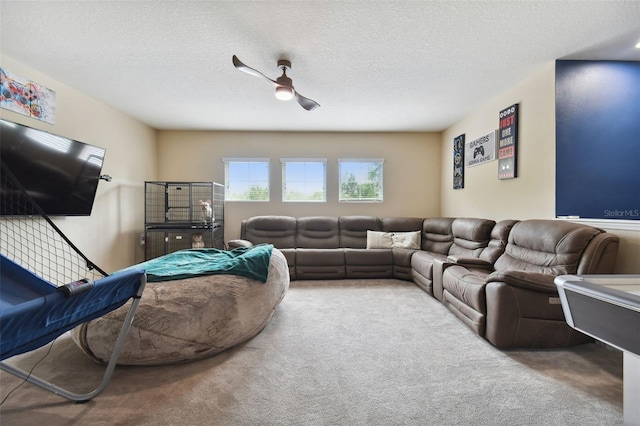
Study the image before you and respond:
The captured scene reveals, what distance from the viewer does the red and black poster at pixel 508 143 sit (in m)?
3.08

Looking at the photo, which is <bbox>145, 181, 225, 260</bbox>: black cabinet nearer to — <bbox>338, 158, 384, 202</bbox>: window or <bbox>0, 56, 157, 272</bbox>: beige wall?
<bbox>0, 56, 157, 272</bbox>: beige wall

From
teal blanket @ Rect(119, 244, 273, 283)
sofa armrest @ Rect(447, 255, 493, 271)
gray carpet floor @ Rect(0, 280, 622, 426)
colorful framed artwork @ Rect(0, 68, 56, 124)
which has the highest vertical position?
colorful framed artwork @ Rect(0, 68, 56, 124)

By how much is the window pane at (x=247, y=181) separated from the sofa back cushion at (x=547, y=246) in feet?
12.8

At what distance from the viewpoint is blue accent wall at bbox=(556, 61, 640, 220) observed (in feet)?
8.29

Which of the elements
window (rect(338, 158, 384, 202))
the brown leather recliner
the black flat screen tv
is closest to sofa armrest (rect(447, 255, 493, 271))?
the brown leather recliner

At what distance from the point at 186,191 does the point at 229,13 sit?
140 inches

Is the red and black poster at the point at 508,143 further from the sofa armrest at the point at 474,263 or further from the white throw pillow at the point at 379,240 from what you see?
the white throw pillow at the point at 379,240

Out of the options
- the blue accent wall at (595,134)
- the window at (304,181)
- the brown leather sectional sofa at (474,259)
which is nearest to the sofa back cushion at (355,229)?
the brown leather sectional sofa at (474,259)

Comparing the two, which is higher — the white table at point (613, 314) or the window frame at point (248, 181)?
the window frame at point (248, 181)

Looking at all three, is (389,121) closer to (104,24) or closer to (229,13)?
(229,13)

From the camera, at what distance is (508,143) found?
10.5 feet

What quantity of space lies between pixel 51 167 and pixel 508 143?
5.05 meters

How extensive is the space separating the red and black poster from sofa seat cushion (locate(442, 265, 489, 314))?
52.9 inches

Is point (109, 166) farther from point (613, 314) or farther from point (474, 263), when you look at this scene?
point (613, 314)
